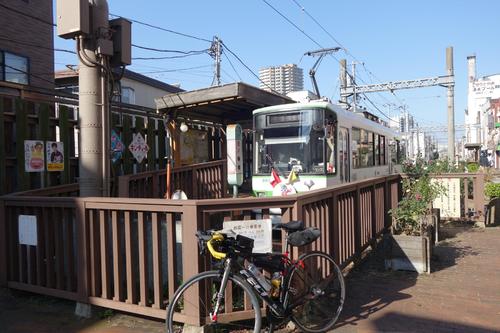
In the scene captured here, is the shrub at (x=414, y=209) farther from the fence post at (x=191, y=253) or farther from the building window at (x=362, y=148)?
the fence post at (x=191, y=253)

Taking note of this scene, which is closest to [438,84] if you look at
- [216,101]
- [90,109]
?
[216,101]

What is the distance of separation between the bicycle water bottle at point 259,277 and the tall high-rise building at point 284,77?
115 ft

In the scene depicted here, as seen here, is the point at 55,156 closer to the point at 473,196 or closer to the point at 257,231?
the point at 257,231

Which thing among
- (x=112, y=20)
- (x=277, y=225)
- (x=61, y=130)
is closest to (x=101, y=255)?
(x=277, y=225)

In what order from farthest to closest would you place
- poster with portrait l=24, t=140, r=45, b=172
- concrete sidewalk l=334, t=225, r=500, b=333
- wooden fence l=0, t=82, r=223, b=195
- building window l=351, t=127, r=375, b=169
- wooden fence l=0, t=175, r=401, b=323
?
building window l=351, t=127, r=375, b=169 < poster with portrait l=24, t=140, r=45, b=172 < wooden fence l=0, t=82, r=223, b=195 < concrete sidewalk l=334, t=225, r=500, b=333 < wooden fence l=0, t=175, r=401, b=323

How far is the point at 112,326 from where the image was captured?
457 cm

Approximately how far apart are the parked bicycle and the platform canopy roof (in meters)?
5.80

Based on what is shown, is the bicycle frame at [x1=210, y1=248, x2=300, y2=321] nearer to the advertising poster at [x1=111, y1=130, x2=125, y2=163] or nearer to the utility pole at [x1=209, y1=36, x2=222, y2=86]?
the advertising poster at [x1=111, y1=130, x2=125, y2=163]

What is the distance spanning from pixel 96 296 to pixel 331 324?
7.96 feet

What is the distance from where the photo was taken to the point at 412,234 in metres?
6.88

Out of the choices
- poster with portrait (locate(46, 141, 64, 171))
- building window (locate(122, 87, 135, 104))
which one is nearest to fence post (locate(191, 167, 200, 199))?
poster with portrait (locate(46, 141, 64, 171))

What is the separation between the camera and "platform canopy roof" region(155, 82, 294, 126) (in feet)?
31.8

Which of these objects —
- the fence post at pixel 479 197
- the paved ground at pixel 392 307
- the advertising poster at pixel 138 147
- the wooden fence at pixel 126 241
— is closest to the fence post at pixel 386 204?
the paved ground at pixel 392 307

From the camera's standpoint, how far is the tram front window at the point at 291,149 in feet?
31.5
